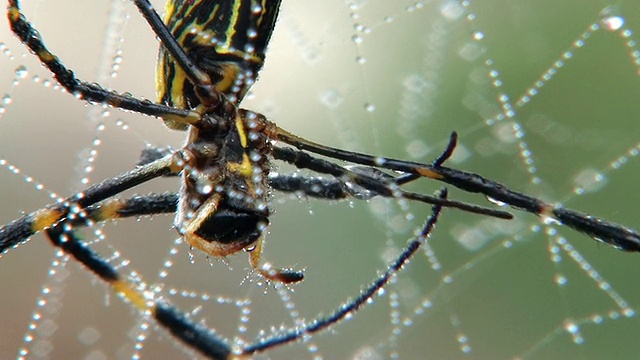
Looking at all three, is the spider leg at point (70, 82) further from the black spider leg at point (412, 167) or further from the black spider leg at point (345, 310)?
the black spider leg at point (345, 310)

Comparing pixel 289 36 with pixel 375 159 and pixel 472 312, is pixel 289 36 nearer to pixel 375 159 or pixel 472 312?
pixel 472 312

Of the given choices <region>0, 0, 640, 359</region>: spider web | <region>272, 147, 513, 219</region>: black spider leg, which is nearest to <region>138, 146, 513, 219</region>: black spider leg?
<region>272, 147, 513, 219</region>: black spider leg

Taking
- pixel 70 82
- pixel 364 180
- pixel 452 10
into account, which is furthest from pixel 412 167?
pixel 452 10

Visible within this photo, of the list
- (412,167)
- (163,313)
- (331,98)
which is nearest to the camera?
(412,167)

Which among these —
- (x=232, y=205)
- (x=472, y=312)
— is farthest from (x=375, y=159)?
(x=472, y=312)

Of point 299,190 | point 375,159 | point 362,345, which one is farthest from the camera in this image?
point 362,345

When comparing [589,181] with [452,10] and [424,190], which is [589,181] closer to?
[424,190]
